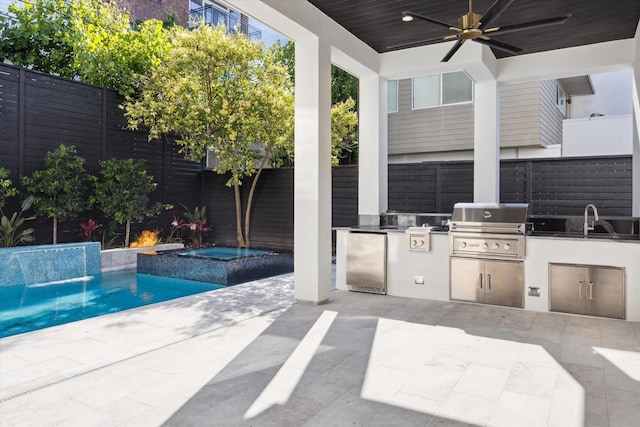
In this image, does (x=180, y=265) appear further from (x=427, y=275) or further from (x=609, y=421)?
(x=609, y=421)

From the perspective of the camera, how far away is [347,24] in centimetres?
523

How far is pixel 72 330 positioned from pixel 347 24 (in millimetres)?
4142

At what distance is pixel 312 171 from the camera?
193 inches

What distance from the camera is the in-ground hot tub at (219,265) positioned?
6535 millimetres

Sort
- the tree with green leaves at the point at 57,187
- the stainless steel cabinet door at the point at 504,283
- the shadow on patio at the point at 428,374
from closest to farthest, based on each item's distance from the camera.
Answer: the shadow on patio at the point at 428,374 → the stainless steel cabinet door at the point at 504,283 → the tree with green leaves at the point at 57,187

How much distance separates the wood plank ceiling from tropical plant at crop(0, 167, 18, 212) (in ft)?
16.8

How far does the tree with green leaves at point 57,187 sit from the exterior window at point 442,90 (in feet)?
23.2

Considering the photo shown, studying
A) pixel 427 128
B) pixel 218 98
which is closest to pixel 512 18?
pixel 218 98

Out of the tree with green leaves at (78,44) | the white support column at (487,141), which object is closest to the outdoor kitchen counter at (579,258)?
the white support column at (487,141)

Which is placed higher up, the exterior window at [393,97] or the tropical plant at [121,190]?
the exterior window at [393,97]

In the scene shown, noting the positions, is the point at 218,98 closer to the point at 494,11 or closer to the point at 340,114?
the point at 340,114

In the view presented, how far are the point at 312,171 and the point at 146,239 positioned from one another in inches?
209

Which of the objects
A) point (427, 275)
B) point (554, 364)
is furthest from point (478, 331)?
point (427, 275)

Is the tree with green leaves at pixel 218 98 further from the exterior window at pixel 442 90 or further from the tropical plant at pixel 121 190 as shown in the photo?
the exterior window at pixel 442 90
